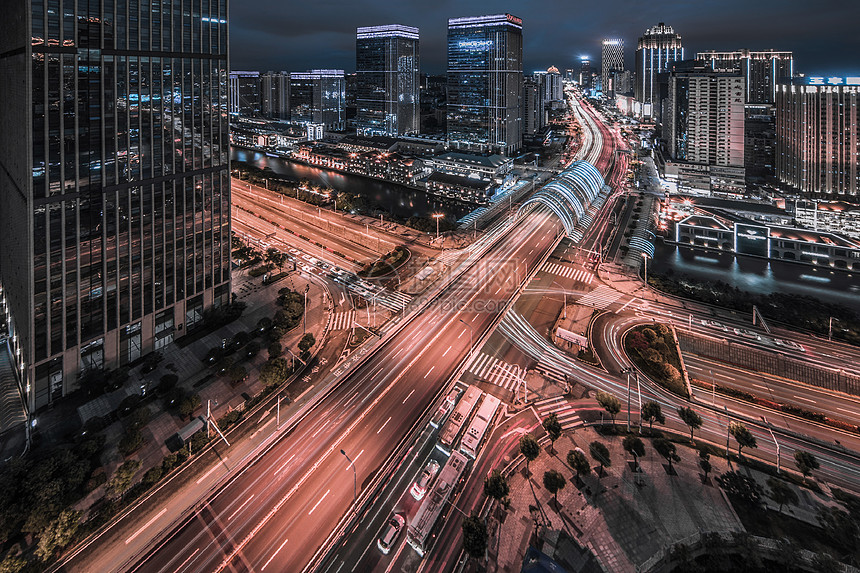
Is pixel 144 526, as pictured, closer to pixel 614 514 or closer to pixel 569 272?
pixel 614 514

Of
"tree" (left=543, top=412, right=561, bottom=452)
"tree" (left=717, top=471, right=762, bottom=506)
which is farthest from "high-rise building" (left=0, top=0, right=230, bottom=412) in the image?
"tree" (left=717, top=471, right=762, bottom=506)

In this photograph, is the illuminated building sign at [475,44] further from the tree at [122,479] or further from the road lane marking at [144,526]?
the road lane marking at [144,526]

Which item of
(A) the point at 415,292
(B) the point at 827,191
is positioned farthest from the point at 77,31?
(B) the point at 827,191

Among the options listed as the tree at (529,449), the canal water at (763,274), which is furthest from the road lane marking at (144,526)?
the canal water at (763,274)

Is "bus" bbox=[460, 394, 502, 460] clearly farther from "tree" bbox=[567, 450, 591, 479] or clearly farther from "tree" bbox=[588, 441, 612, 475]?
"tree" bbox=[588, 441, 612, 475]

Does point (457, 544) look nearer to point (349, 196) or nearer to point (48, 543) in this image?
point (48, 543)

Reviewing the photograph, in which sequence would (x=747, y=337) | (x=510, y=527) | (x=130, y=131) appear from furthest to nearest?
(x=747, y=337)
(x=130, y=131)
(x=510, y=527)
